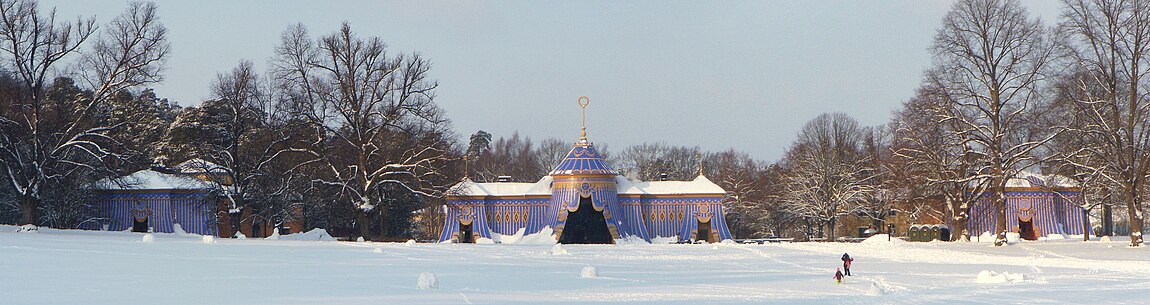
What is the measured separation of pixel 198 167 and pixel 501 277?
23.8m

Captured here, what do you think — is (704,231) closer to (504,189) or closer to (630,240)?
(630,240)

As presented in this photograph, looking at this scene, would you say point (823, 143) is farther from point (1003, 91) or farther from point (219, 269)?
point (219, 269)

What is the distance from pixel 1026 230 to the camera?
43.7 m

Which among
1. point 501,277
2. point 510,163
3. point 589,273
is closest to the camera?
point 501,277

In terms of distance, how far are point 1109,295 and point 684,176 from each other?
63.7m

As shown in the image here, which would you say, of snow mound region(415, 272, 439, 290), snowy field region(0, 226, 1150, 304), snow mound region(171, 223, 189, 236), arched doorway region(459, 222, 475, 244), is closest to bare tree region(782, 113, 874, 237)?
arched doorway region(459, 222, 475, 244)

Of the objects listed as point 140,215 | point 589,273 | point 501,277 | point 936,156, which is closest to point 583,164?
point 936,156

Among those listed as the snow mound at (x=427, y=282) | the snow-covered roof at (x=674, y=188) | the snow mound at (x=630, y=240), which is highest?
the snow-covered roof at (x=674, y=188)

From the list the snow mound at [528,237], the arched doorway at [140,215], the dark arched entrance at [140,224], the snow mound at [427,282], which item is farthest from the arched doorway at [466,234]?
the snow mound at [427,282]

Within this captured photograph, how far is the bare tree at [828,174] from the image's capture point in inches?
2044

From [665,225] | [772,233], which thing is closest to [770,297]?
[665,225]

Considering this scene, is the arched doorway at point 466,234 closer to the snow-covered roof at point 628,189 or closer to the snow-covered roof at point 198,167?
the snow-covered roof at point 628,189

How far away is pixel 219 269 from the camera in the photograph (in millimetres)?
17578

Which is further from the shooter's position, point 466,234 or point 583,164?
point 466,234
